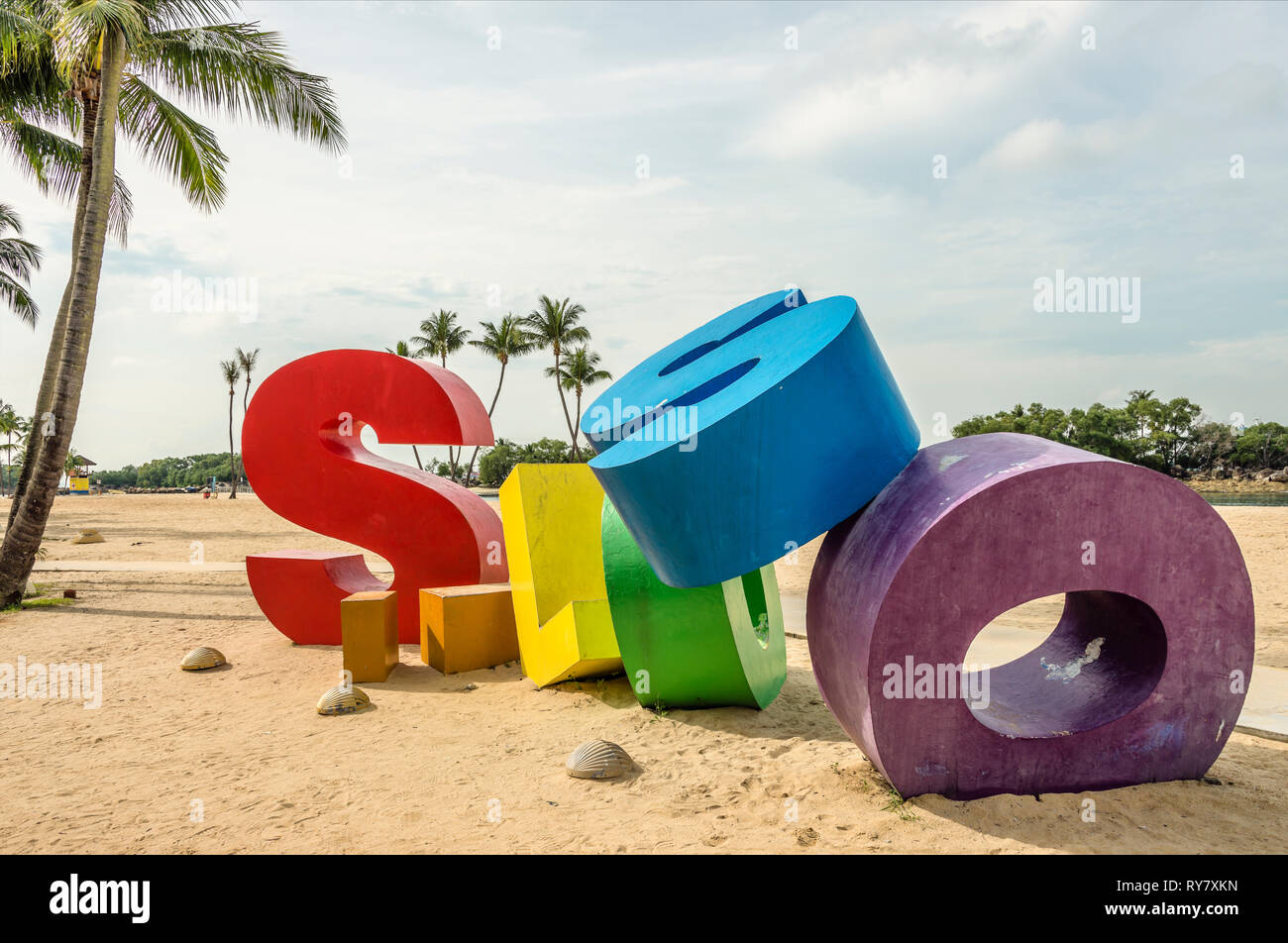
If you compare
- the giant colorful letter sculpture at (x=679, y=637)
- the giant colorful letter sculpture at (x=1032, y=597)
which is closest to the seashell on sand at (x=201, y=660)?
the giant colorful letter sculpture at (x=679, y=637)

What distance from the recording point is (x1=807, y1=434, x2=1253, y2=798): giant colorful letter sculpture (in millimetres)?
4078

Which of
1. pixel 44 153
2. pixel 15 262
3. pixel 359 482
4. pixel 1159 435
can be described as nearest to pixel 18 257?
pixel 15 262

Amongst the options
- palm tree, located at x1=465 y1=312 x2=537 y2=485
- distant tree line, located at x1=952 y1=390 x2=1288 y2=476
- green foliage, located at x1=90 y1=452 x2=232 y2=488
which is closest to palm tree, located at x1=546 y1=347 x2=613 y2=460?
palm tree, located at x1=465 y1=312 x2=537 y2=485

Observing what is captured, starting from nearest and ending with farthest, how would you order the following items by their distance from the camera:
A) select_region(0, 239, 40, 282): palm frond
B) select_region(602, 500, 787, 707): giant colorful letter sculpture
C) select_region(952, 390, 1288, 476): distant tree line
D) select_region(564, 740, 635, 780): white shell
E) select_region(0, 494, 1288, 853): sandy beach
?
select_region(0, 494, 1288, 853): sandy beach
select_region(564, 740, 635, 780): white shell
select_region(602, 500, 787, 707): giant colorful letter sculpture
select_region(0, 239, 40, 282): palm frond
select_region(952, 390, 1288, 476): distant tree line

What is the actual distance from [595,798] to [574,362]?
4144 cm

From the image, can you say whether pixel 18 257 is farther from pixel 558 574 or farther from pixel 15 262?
pixel 558 574

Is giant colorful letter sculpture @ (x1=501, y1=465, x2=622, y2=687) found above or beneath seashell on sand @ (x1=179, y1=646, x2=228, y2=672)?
above

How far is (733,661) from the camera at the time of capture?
19.7ft

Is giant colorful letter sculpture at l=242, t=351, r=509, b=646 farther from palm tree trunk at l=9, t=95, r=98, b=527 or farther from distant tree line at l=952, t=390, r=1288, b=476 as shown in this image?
distant tree line at l=952, t=390, r=1288, b=476

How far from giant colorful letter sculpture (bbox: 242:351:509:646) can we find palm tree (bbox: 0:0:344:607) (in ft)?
16.3

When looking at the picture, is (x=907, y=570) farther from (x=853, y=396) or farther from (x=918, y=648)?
(x=853, y=396)
